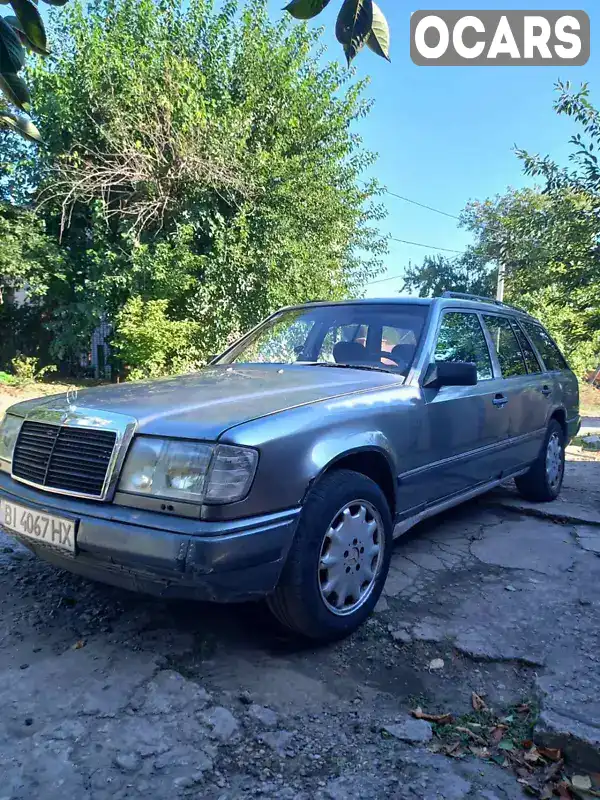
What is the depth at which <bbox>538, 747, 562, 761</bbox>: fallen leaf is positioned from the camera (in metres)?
1.73

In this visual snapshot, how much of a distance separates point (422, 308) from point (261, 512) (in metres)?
1.88

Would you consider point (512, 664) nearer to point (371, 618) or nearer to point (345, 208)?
A: point (371, 618)

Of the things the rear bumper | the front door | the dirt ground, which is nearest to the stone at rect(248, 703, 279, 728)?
the dirt ground

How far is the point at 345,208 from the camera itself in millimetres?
12203

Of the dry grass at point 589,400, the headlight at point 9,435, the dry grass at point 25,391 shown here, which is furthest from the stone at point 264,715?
the dry grass at point 589,400

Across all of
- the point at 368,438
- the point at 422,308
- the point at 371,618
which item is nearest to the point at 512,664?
the point at 371,618

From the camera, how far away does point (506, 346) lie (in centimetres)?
418

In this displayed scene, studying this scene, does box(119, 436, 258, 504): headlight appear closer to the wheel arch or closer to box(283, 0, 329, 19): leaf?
the wheel arch

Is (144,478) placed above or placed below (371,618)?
above

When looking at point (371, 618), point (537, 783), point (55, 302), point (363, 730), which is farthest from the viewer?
point (55, 302)

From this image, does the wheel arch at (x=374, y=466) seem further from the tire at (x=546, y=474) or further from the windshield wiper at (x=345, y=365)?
the tire at (x=546, y=474)

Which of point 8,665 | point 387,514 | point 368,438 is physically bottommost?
point 8,665

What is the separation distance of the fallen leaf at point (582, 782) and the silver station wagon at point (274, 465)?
975mm

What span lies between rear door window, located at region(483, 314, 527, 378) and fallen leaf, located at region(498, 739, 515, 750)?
2613 mm
